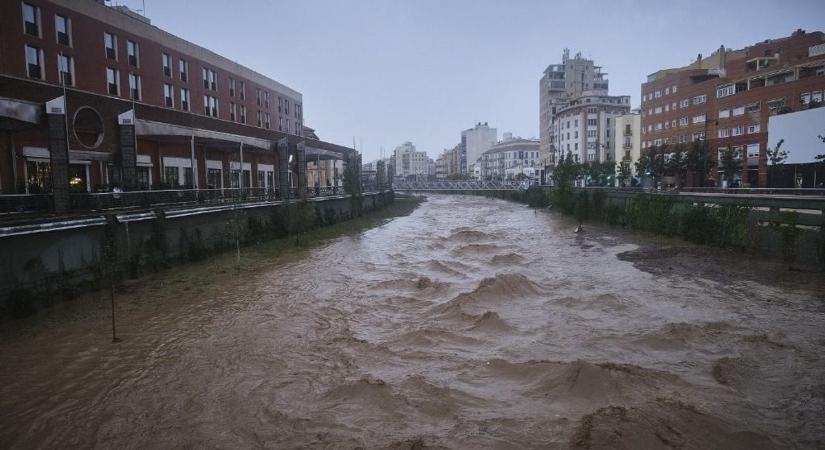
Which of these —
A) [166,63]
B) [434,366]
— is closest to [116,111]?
[434,366]

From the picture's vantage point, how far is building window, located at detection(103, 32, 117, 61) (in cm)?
3369

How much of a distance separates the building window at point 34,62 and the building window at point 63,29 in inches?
63.2

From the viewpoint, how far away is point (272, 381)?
745cm

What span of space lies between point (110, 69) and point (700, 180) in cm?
5867

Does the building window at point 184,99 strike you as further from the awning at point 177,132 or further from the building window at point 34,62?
the awning at point 177,132

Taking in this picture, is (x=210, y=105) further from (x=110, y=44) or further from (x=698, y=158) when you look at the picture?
(x=698, y=158)

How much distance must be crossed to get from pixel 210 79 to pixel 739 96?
55120 mm

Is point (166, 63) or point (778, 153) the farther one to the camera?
point (778, 153)

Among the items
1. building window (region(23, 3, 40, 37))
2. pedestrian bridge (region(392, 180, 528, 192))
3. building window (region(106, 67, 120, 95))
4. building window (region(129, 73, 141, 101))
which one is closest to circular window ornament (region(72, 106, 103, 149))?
building window (region(23, 3, 40, 37))

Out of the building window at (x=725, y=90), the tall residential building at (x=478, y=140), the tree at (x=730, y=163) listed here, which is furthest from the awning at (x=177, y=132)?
the tall residential building at (x=478, y=140)

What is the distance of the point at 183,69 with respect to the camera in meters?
41.1

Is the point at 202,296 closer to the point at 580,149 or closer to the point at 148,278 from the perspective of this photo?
the point at 148,278

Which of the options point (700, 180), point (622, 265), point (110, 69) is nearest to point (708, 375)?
point (622, 265)

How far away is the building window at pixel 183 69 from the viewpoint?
40688mm
